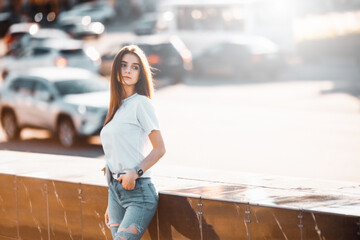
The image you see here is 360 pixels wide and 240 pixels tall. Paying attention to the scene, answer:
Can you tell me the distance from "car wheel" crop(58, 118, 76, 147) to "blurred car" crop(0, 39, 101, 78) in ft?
37.5

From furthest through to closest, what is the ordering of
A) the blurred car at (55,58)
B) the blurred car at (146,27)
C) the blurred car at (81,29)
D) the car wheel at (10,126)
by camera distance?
the blurred car at (146,27) < the blurred car at (81,29) < the blurred car at (55,58) < the car wheel at (10,126)

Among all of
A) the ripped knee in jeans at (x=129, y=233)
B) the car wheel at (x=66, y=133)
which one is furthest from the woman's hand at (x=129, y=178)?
the car wheel at (x=66, y=133)

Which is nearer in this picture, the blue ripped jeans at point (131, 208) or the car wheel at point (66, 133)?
the blue ripped jeans at point (131, 208)

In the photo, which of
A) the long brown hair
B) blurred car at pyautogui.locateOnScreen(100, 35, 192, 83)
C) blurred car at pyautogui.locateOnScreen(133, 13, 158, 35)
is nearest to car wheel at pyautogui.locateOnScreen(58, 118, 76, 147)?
the long brown hair

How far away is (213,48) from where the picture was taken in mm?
28828

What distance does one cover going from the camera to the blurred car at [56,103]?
14.6 meters

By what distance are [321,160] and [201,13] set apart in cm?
2249

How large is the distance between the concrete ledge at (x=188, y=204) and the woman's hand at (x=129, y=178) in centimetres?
71

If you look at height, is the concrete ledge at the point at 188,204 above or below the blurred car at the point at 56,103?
below

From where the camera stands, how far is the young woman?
4.63 meters

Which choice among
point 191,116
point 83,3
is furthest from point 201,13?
point 83,3

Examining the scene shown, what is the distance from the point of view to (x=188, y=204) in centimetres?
522

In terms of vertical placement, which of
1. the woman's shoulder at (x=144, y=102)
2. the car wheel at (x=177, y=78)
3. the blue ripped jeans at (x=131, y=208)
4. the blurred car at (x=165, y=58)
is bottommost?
the blue ripped jeans at (x=131, y=208)

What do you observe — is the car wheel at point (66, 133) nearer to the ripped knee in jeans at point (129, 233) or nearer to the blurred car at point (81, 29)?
the ripped knee in jeans at point (129, 233)
